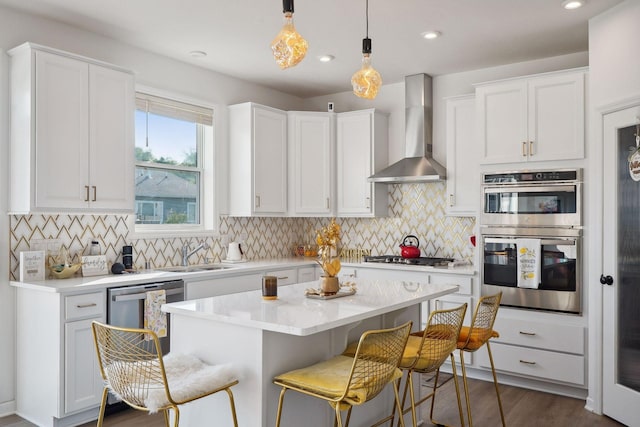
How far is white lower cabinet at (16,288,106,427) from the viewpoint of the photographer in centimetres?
324

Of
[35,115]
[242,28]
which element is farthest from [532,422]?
[35,115]

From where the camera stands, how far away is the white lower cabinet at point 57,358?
3242 mm

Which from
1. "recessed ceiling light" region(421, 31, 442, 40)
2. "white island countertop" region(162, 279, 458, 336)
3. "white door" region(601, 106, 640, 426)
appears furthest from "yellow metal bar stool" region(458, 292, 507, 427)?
"recessed ceiling light" region(421, 31, 442, 40)

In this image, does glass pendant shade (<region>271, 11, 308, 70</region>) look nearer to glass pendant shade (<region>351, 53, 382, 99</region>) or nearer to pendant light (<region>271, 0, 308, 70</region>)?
pendant light (<region>271, 0, 308, 70</region>)

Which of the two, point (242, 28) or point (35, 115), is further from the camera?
point (242, 28)

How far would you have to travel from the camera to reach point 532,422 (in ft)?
11.3

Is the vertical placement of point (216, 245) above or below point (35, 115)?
below

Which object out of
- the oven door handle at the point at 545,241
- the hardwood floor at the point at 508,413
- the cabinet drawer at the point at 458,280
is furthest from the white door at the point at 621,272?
the cabinet drawer at the point at 458,280

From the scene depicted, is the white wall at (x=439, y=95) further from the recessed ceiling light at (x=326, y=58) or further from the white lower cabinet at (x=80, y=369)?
the white lower cabinet at (x=80, y=369)

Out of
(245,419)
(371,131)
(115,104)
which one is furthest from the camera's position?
(371,131)

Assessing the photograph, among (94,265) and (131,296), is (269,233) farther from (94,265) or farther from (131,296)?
(131,296)

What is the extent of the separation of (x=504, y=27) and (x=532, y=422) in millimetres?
2849

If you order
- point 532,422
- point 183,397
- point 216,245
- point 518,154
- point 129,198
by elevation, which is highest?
point 518,154

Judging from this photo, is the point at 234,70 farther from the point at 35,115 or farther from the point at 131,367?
the point at 131,367
